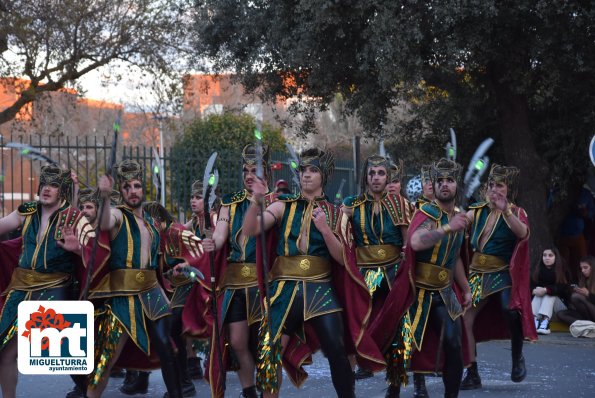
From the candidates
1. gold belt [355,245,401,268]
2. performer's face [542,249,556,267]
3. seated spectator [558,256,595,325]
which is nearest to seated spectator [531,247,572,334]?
performer's face [542,249,556,267]

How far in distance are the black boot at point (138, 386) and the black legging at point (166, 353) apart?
149cm

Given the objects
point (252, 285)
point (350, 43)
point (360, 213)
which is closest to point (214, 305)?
point (252, 285)

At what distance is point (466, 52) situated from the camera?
14.4m

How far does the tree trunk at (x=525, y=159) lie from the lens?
15.4 metres

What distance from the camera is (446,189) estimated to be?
7.81 metres

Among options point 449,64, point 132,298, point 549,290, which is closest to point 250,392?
point 132,298

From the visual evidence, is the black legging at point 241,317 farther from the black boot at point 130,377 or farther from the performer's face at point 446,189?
the black boot at point 130,377

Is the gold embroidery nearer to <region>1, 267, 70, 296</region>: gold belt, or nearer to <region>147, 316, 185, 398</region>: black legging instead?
<region>147, 316, 185, 398</region>: black legging

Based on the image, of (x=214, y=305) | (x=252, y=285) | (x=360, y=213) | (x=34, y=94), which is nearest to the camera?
(x=214, y=305)

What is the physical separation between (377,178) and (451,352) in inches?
74.6

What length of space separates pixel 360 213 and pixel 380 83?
5183 mm

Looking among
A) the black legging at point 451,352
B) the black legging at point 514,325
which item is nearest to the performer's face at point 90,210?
the black legging at point 451,352

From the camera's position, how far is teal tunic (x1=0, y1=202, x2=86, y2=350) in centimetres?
769

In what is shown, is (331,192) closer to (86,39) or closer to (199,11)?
(199,11)
